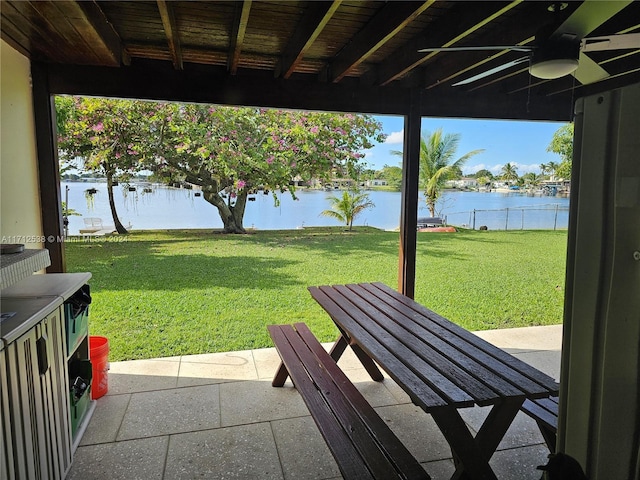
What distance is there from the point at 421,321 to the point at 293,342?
80cm

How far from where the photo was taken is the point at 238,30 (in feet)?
7.30

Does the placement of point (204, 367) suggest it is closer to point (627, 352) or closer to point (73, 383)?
point (73, 383)

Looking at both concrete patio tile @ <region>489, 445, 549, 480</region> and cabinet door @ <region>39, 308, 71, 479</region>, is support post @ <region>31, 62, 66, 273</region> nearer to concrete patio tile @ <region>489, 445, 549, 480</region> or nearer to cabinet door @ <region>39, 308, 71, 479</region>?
cabinet door @ <region>39, 308, 71, 479</region>

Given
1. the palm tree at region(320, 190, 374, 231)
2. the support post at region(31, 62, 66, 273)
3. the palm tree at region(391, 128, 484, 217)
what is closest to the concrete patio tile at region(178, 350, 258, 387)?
the support post at region(31, 62, 66, 273)

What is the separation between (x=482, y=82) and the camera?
3.34 meters

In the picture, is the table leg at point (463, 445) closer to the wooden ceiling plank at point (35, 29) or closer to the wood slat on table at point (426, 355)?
the wood slat on table at point (426, 355)

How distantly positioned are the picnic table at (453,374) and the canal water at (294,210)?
5435mm

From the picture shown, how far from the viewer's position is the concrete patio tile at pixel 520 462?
6.46ft

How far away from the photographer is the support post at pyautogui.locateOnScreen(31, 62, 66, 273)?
2.71 m

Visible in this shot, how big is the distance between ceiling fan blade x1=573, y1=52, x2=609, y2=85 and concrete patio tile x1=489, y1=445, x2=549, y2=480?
2.07m

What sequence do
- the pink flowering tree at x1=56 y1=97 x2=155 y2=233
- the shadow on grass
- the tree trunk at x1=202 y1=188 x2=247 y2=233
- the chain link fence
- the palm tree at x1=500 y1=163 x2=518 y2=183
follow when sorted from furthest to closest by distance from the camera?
the palm tree at x1=500 y1=163 x2=518 y2=183
the chain link fence
the tree trunk at x1=202 y1=188 x2=247 y2=233
the pink flowering tree at x1=56 y1=97 x2=155 y2=233
the shadow on grass

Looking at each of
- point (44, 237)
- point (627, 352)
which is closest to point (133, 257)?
point (44, 237)

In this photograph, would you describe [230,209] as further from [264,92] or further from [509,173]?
[509,173]

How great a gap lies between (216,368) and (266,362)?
1.27 feet
